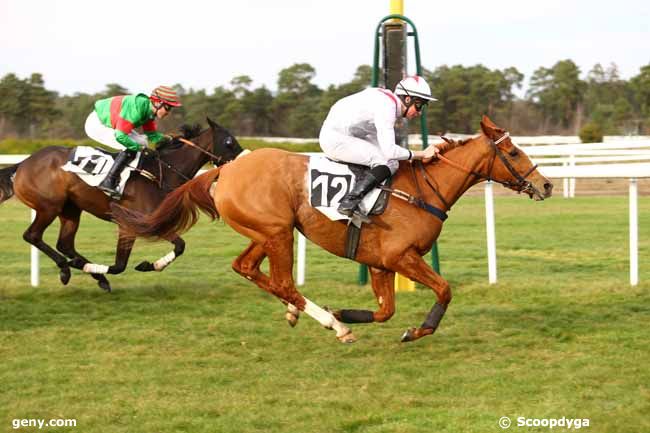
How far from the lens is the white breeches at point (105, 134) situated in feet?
26.4

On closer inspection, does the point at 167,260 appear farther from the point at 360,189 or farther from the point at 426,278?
the point at 426,278

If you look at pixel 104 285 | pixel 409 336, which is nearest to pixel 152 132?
pixel 104 285

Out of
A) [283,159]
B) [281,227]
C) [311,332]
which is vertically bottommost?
[311,332]

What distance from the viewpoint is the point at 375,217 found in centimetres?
598

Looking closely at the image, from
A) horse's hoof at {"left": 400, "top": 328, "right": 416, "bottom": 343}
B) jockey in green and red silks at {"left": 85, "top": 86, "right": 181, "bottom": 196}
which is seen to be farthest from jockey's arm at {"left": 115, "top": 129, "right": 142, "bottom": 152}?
horse's hoof at {"left": 400, "top": 328, "right": 416, "bottom": 343}

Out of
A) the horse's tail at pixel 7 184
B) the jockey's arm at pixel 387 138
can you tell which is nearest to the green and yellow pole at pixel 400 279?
the jockey's arm at pixel 387 138

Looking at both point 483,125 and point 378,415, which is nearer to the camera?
point 378,415

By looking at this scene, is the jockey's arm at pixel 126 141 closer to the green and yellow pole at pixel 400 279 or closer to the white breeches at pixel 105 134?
the white breeches at pixel 105 134

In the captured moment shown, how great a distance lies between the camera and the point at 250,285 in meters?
8.44

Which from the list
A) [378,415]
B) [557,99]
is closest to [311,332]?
[378,415]

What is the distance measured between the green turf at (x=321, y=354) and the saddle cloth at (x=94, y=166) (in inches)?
37.6

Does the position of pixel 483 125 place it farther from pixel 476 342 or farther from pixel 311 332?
pixel 311 332

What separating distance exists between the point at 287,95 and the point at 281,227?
30.6 meters

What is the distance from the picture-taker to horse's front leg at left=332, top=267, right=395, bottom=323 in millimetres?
5984
